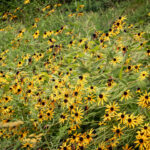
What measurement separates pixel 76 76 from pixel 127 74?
0.55m

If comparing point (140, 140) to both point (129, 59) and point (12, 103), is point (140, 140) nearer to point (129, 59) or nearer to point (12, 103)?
point (129, 59)

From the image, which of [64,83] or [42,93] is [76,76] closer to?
[64,83]

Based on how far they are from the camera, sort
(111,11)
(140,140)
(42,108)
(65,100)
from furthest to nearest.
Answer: (111,11)
(42,108)
(65,100)
(140,140)

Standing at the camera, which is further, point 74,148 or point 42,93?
point 42,93

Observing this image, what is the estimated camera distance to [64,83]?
190cm

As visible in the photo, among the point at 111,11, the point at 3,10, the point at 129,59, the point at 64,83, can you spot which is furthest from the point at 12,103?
the point at 3,10

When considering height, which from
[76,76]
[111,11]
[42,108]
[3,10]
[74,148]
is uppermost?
[3,10]

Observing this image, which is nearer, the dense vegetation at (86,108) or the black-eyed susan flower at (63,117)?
the dense vegetation at (86,108)

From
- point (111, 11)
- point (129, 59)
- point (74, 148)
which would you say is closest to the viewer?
point (74, 148)

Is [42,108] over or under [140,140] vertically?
over

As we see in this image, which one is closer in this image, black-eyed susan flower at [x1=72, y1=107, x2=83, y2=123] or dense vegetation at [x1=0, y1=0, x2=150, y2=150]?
dense vegetation at [x1=0, y1=0, x2=150, y2=150]

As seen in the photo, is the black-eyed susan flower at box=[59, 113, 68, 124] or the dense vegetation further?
the black-eyed susan flower at box=[59, 113, 68, 124]

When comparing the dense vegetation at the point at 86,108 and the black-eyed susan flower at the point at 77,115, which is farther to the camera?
the black-eyed susan flower at the point at 77,115

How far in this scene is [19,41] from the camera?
3.66 meters
